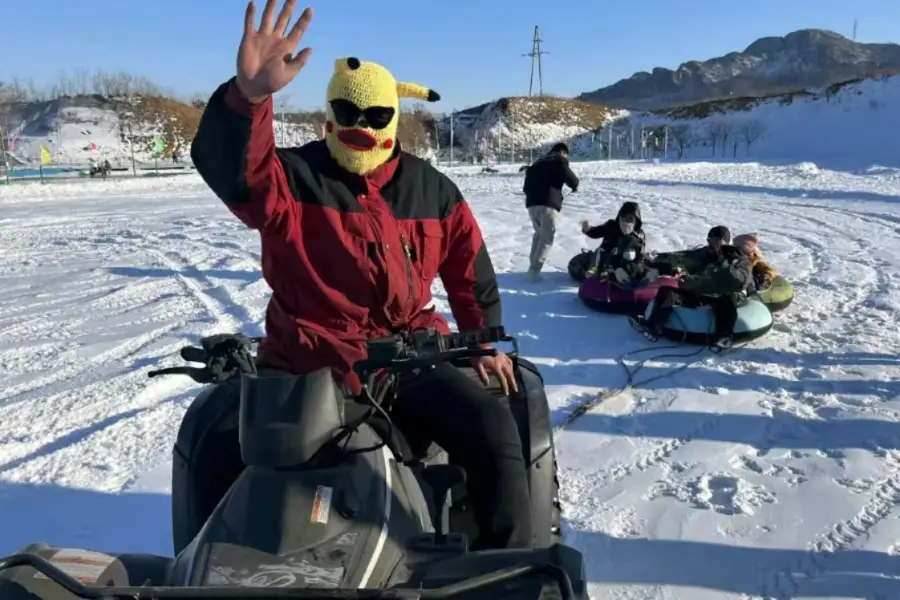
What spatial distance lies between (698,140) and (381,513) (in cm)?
6649

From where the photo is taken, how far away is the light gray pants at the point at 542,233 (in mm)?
10414

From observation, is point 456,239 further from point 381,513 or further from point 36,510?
point 36,510

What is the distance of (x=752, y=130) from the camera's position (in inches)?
2350

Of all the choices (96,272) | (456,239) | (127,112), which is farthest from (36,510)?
(127,112)

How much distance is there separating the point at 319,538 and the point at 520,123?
246ft

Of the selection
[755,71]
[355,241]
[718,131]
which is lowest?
[355,241]

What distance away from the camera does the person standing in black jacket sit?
10430 millimetres

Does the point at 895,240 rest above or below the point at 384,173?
below

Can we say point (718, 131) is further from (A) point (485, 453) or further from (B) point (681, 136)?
(A) point (485, 453)

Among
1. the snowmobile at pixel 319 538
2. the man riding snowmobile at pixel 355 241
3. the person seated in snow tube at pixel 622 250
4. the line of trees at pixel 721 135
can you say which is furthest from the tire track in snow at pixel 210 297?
the line of trees at pixel 721 135

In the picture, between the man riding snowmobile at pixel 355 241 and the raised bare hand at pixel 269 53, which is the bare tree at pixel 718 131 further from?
the raised bare hand at pixel 269 53

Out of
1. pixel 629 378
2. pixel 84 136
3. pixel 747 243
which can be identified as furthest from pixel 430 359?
pixel 84 136

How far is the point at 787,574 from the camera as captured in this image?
3471 millimetres

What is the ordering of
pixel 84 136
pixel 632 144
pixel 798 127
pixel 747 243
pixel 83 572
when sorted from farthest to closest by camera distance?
pixel 632 144
pixel 84 136
pixel 798 127
pixel 747 243
pixel 83 572
